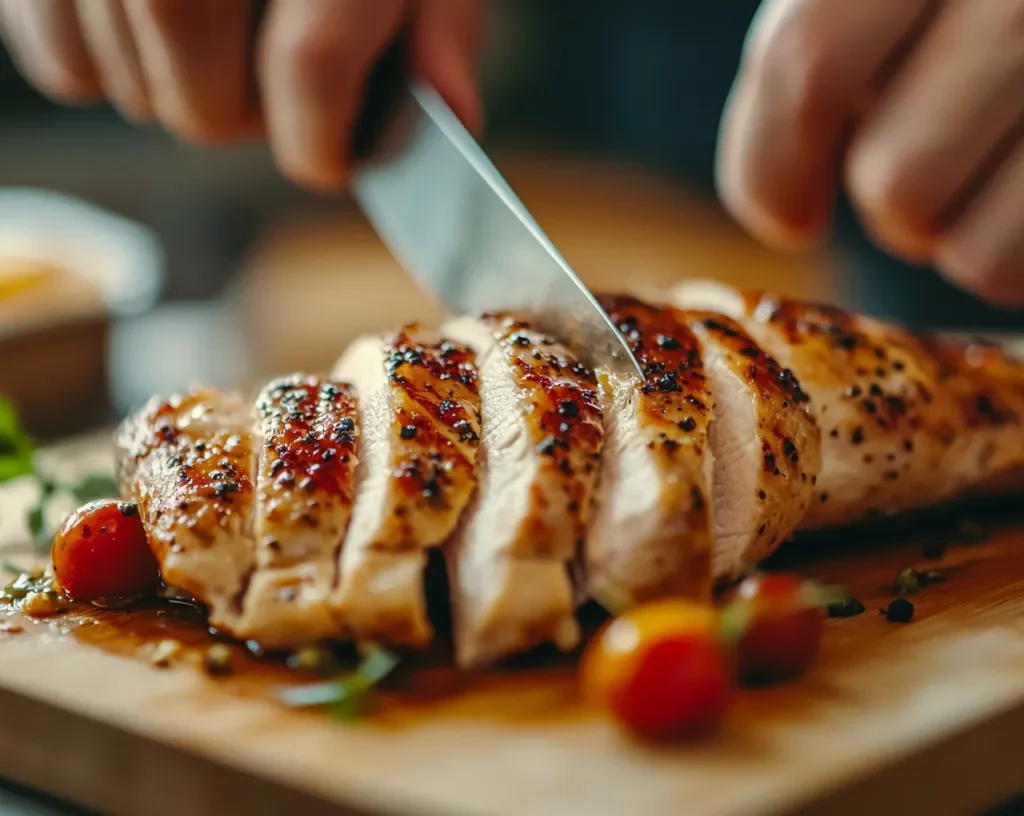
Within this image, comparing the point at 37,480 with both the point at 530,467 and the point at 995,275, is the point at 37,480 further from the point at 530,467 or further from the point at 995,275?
the point at 995,275

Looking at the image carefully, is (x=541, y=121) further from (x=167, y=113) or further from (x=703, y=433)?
(x=703, y=433)

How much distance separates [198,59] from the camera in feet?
11.1

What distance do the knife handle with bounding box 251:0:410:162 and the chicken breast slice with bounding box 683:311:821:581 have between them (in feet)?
4.26

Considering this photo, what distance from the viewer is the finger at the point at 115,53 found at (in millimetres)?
3514

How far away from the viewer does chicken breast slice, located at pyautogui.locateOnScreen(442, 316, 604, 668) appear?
2064 mm

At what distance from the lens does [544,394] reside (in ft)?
7.72

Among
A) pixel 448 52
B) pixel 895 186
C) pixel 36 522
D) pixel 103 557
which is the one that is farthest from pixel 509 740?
pixel 448 52

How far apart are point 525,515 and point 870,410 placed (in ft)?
3.33

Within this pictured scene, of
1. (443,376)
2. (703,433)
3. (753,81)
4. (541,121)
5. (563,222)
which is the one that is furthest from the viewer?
(541,121)

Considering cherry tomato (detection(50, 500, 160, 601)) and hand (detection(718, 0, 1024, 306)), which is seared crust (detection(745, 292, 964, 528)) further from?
cherry tomato (detection(50, 500, 160, 601))

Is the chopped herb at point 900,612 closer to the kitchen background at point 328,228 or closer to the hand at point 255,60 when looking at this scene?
the kitchen background at point 328,228

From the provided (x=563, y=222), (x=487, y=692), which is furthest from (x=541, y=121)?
(x=487, y=692)

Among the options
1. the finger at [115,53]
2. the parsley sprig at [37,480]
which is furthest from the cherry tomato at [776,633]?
the finger at [115,53]

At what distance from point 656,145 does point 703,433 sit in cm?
505
